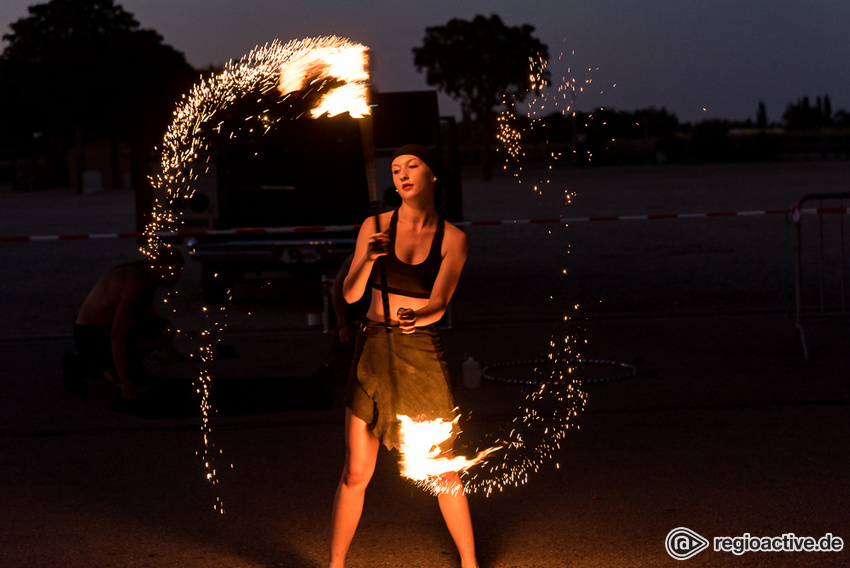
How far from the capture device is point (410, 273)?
4.09 meters

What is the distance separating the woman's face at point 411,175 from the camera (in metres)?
3.95

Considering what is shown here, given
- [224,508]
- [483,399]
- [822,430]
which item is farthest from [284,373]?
[822,430]

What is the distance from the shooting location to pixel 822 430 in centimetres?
659

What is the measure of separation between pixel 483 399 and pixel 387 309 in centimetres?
389

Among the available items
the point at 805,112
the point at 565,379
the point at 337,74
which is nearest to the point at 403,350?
the point at 337,74

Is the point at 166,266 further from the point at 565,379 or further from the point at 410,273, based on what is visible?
the point at 410,273

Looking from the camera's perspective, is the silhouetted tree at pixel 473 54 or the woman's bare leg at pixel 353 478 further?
the silhouetted tree at pixel 473 54

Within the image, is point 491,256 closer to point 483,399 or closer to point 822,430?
point 483,399

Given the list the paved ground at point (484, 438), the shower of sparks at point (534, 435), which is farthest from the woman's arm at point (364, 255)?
the shower of sparks at point (534, 435)

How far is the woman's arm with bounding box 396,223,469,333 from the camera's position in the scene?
404cm

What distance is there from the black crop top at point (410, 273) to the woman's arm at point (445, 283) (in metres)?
0.03

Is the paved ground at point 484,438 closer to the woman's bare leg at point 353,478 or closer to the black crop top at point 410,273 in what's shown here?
the woman's bare leg at point 353,478

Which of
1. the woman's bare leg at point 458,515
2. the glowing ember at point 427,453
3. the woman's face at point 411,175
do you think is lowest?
the woman's bare leg at point 458,515

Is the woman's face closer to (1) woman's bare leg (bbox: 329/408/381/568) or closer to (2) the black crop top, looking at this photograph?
(2) the black crop top
